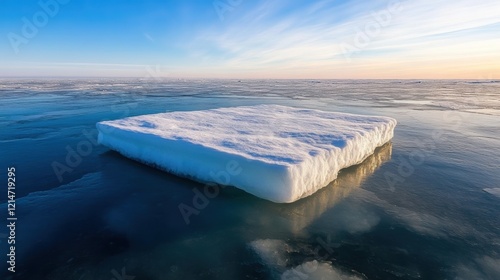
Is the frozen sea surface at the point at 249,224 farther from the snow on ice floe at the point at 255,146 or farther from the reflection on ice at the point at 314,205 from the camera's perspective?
the snow on ice floe at the point at 255,146

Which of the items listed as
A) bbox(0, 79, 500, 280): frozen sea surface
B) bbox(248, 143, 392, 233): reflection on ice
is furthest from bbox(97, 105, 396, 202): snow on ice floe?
bbox(0, 79, 500, 280): frozen sea surface

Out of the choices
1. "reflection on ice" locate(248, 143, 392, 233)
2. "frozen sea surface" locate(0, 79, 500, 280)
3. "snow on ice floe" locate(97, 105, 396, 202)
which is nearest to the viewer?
"frozen sea surface" locate(0, 79, 500, 280)

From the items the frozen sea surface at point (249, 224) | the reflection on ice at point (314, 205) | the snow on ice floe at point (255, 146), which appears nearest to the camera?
the frozen sea surface at point (249, 224)

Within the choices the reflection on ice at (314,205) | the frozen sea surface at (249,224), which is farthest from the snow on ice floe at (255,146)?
the frozen sea surface at (249,224)

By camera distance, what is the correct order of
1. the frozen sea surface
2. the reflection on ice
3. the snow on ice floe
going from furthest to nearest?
the snow on ice floe, the reflection on ice, the frozen sea surface

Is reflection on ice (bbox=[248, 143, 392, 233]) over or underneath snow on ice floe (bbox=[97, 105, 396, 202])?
underneath

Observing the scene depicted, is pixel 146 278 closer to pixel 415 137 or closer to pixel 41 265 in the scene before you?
pixel 41 265

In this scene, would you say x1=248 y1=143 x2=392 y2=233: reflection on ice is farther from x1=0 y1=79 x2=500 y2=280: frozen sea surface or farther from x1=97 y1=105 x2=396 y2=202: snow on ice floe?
x1=97 y1=105 x2=396 y2=202: snow on ice floe

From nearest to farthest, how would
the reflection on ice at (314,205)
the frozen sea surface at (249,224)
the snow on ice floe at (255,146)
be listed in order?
the frozen sea surface at (249,224) < the reflection on ice at (314,205) < the snow on ice floe at (255,146)
